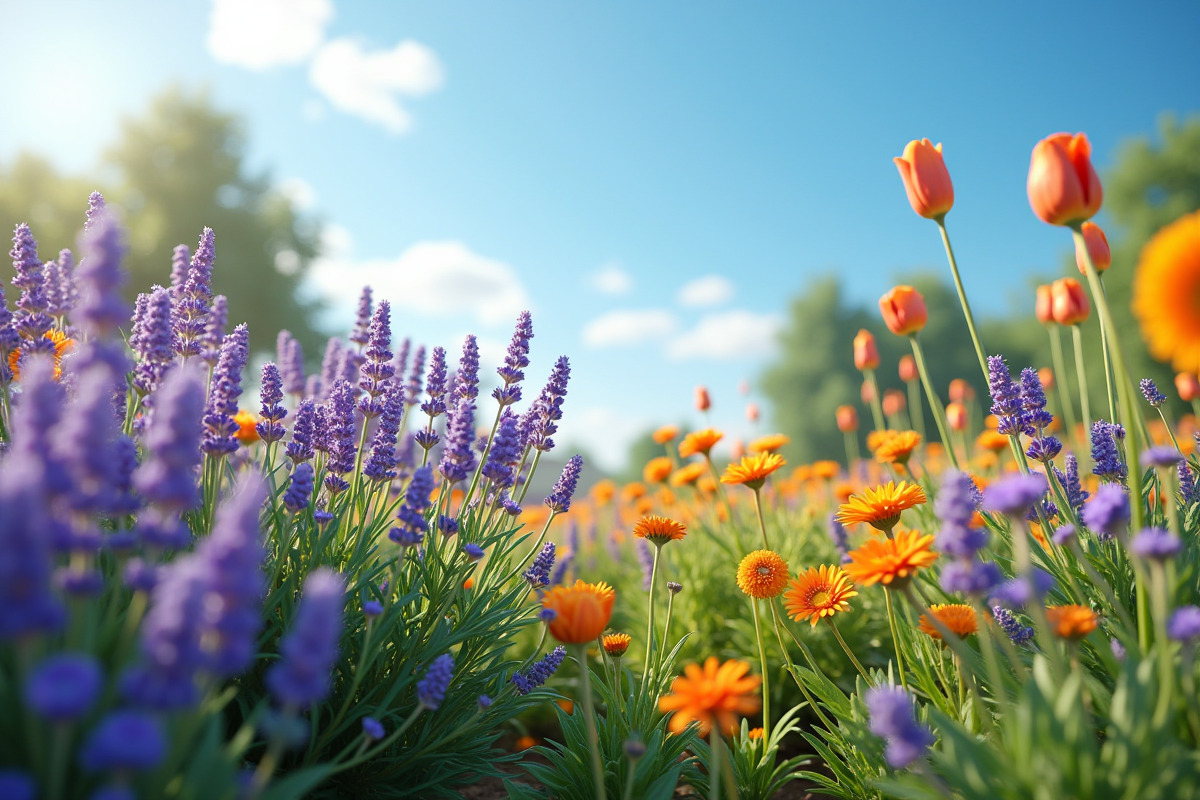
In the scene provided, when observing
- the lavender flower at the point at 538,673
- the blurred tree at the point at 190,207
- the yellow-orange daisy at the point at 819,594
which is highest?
the blurred tree at the point at 190,207

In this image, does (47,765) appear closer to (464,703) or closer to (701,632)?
(464,703)

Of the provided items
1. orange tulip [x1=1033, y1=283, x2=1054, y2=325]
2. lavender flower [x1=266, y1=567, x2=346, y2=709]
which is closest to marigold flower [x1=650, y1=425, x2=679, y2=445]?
orange tulip [x1=1033, y1=283, x2=1054, y2=325]

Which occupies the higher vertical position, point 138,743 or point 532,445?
point 532,445

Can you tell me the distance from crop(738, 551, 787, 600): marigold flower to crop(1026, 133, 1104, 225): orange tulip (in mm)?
1475

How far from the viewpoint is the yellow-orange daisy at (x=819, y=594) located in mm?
2359

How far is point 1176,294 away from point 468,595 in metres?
2.36

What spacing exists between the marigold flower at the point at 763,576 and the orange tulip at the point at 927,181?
149 cm

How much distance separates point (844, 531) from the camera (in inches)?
161

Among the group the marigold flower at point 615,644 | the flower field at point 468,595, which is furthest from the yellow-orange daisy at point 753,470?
the marigold flower at point 615,644

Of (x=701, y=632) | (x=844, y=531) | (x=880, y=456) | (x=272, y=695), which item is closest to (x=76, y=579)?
(x=272, y=695)

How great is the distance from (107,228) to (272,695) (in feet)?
4.79

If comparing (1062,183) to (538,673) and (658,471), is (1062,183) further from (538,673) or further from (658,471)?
(658,471)

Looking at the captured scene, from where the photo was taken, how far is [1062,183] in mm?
1863

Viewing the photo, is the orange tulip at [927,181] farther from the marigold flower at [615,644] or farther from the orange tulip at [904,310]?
the marigold flower at [615,644]
